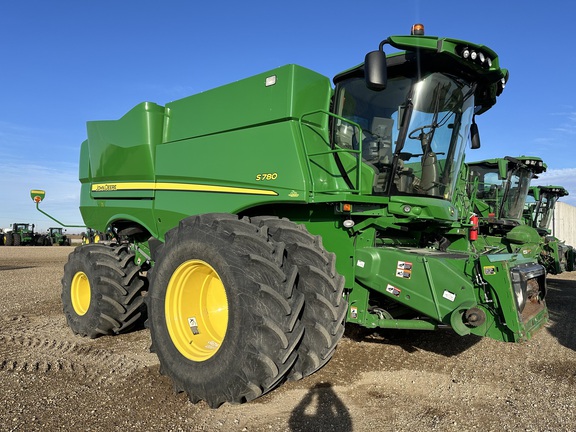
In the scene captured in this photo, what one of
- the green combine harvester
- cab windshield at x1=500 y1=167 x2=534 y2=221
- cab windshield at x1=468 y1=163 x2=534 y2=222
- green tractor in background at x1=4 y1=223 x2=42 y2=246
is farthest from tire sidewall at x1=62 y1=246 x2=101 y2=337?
green tractor in background at x1=4 y1=223 x2=42 y2=246

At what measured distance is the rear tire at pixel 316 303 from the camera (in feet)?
11.3

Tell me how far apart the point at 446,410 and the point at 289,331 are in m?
1.37

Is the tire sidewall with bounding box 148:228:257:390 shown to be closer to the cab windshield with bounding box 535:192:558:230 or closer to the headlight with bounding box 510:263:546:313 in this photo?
the headlight with bounding box 510:263:546:313

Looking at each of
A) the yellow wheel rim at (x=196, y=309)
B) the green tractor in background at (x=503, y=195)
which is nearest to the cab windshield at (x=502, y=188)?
the green tractor in background at (x=503, y=195)

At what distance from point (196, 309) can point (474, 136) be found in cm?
358

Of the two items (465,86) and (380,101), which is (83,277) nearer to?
(380,101)

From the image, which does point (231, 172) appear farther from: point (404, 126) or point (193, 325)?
point (404, 126)

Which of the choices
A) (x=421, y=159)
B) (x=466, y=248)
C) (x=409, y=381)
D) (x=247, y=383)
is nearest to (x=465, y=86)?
(x=421, y=159)

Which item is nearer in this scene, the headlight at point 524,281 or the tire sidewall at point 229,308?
the tire sidewall at point 229,308

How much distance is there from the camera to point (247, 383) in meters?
3.12

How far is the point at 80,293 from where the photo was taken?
19.7 feet

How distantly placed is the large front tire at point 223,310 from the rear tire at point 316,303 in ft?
0.87

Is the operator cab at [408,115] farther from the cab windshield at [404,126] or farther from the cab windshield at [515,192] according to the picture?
the cab windshield at [515,192]

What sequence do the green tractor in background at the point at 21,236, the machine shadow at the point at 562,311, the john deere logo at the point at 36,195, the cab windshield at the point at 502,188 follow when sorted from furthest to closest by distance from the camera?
1. the green tractor in background at the point at 21,236
2. the cab windshield at the point at 502,188
3. the john deere logo at the point at 36,195
4. the machine shadow at the point at 562,311
